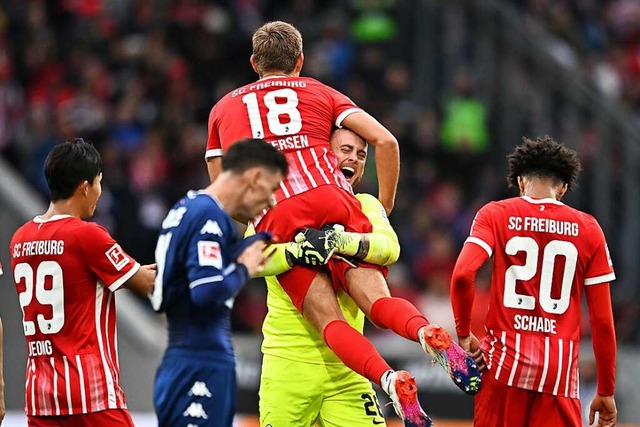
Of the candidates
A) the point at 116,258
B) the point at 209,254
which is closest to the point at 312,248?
the point at 116,258

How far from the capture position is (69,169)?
23.2 ft

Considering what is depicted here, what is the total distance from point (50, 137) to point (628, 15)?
8.90 metres

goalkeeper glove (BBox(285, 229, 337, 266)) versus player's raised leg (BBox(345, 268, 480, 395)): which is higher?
goalkeeper glove (BBox(285, 229, 337, 266))

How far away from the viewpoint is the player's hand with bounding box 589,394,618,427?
294 inches

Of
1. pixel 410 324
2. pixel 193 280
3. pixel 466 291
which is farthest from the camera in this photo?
pixel 466 291

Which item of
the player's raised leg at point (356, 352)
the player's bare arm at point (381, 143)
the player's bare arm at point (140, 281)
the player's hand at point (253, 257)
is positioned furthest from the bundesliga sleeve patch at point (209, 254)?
the player's bare arm at point (381, 143)

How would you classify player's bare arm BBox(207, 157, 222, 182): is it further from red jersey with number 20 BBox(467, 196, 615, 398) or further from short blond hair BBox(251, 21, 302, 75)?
red jersey with number 20 BBox(467, 196, 615, 398)

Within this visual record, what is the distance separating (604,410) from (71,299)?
313 centimetres

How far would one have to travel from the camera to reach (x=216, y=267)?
6.03 metres

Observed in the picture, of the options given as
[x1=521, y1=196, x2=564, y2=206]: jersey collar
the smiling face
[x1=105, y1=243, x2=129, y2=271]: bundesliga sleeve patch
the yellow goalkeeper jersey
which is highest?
the smiling face

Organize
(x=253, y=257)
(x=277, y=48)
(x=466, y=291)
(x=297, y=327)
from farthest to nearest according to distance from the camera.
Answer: (x=277, y=48) → (x=297, y=327) → (x=466, y=291) → (x=253, y=257)

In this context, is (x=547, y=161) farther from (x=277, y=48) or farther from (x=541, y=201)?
(x=277, y=48)

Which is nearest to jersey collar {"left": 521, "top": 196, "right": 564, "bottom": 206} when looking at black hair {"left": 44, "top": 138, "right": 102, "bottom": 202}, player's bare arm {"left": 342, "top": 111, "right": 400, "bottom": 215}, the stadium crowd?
player's bare arm {"left": 342, "top": 111, "right": 400, "bottom": 215}

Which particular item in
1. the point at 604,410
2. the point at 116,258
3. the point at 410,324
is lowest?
the point at 604,410
